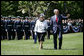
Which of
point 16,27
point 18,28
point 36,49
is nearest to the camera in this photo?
point 36,49

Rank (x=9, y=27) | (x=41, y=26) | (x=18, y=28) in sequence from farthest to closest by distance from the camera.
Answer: (x=18, y=28) < (x=9, y=27) < (x=41, y=26)

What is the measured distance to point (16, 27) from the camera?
1258 inches

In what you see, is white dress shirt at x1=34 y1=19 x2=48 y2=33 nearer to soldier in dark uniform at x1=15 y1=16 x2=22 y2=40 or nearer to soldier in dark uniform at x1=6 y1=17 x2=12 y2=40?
soldier in dark uniform at x1=6 y1=17 x2=12 y2=40

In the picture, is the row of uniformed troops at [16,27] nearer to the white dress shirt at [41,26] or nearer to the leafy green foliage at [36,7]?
the white dress shirt at [41,26]

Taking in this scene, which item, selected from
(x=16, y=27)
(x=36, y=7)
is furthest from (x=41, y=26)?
(x=36, y=7)

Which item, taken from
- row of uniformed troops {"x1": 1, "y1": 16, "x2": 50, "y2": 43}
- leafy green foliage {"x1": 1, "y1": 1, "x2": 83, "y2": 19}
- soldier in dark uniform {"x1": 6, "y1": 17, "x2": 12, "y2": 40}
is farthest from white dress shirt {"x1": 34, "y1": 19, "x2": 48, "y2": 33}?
leafy green foliage {"x1": 1, "y1": 1, "x2": 83, "y2": 19}

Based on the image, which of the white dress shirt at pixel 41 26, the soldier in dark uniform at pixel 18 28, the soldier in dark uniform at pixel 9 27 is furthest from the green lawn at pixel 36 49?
the soldier in dark uniform at pixel 18 28

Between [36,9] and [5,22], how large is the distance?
859 inches

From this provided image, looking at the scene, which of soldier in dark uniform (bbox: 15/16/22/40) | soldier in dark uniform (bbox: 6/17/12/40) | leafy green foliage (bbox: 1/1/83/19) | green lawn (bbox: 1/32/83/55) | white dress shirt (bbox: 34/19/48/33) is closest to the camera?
green lawn (bbox: 1/32/83/55)

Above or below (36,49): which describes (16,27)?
above

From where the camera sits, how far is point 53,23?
20.5 metres

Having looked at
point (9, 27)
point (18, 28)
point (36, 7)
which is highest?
point (36, 7)

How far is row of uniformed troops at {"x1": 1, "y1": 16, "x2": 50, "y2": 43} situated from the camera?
31.2m

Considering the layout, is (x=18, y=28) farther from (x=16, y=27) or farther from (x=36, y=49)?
(x=36, y=49)
